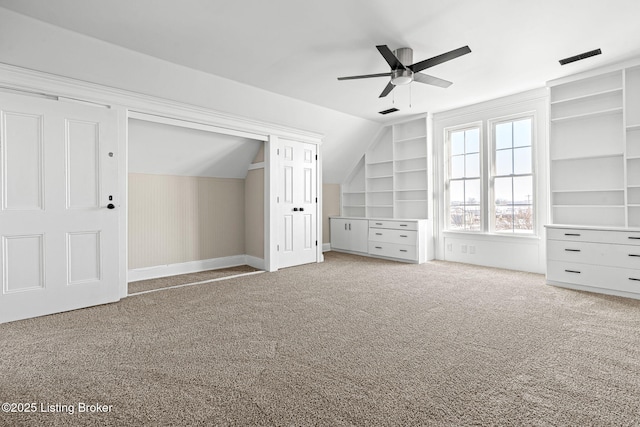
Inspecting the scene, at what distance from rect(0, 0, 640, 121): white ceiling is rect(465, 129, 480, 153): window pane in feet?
4.37

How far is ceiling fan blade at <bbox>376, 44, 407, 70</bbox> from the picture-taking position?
9.88 ft

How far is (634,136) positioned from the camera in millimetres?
4039

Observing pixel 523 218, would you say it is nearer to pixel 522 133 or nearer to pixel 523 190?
pixel 523 190

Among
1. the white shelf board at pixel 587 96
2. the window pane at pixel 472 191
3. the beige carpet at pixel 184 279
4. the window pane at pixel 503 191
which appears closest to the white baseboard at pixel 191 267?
the beige carpet at pixel 184 279

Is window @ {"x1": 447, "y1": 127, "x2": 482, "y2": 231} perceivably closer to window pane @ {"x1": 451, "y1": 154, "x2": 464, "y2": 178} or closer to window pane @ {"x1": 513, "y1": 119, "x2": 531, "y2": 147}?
window pane @ {"x1": 451, "y1": 154, "x2": 464, "y2": 178}

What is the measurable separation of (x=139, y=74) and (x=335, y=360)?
3612 millimetres

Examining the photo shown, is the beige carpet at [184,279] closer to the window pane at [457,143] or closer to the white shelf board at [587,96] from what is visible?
the window pane at [457,143]

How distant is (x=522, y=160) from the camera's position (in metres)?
5.15

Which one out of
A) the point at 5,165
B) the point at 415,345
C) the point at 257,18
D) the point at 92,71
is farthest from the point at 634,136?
the point at 5,165

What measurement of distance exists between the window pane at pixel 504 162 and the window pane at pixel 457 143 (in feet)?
2.19

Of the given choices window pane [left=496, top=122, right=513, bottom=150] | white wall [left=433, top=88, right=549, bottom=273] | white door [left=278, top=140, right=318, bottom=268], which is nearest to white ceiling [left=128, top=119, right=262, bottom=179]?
white door [left=278, top=140, right=318, bottom=268]

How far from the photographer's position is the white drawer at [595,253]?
A: 3.65 m

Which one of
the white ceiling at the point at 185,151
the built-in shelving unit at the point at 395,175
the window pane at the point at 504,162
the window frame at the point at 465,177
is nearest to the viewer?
the white ceiling at the point at 185,151

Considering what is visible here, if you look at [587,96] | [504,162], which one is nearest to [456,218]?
[504,162]
